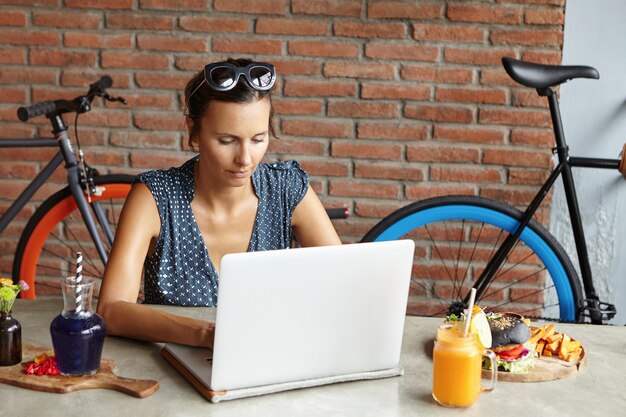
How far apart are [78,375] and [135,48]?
75.6 inches

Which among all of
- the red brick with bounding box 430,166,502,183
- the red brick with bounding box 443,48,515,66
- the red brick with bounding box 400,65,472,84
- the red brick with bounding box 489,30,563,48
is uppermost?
the red brick with bounding box 489,30,563,48

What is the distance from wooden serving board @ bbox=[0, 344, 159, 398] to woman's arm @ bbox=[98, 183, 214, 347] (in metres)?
0.14

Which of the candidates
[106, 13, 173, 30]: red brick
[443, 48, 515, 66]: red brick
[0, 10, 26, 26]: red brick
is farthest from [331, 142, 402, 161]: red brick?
[0, 10, 26, 26]: red brick

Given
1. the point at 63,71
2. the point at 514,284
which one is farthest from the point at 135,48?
the point at 514,284

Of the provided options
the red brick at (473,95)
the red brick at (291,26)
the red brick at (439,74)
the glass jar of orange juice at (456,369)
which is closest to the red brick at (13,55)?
the red brick at (291,26)

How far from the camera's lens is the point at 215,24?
3064 millimetres

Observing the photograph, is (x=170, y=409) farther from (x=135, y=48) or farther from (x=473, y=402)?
(x=135, y=48)

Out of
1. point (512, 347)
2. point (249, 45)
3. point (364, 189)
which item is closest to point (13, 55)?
point (249, 45)

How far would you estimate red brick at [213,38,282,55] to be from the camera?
3.07 m

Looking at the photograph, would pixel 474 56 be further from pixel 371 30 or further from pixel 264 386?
pixel 264 386

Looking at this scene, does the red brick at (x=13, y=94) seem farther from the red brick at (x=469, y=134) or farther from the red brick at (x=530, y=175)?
the red brick at (x=530, y=175)

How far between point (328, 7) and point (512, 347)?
1.84 meters

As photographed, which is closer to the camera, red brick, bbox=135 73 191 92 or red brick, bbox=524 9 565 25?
red brick, bbox=524 9 565 25

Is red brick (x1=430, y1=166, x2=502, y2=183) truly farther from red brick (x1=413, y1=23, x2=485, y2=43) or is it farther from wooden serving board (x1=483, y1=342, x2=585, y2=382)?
wooden serving board (x1=483, y1=342, x2=585, y2=382)
